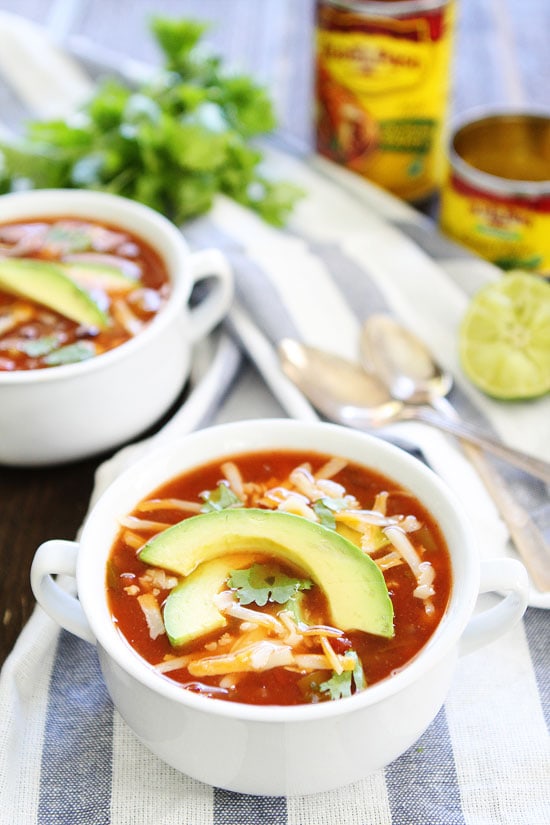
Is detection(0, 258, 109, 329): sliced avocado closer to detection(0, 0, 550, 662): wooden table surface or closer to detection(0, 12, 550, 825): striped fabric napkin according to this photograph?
detection(0, 12, 550, 825): striped fabric napkin

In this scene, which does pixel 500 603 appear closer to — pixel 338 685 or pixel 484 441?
pixel 338 685

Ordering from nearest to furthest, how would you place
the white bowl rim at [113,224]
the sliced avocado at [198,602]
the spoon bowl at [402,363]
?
1. the sliced avocado at [198,602]
2. the white bowl rim at [113,224]
3. the spoon bowl at [402,363]

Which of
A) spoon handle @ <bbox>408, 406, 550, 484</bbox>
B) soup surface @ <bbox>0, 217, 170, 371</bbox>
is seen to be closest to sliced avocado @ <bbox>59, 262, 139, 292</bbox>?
soup surface @ <bbox>0, 217, 170, 371</bbox>

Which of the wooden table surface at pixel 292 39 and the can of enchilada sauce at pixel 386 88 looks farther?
the wooden table surface at pixel 292 39

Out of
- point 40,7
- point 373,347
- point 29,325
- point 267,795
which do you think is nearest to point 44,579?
point 267,795

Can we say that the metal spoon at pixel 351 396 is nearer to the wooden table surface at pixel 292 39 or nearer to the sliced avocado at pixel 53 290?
the sliced avocado at pixel 53 290

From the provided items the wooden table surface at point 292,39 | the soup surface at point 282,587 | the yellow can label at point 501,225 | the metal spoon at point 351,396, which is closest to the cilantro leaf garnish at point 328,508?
the soup surface at point 282,587

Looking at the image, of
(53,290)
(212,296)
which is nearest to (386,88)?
(212,296)

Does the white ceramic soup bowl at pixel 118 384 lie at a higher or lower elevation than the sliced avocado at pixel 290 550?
lower
